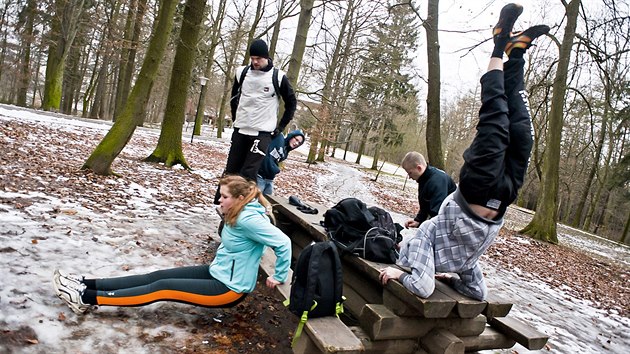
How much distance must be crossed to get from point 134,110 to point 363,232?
5346 millimetres

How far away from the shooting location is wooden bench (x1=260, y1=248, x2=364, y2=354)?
2.19m

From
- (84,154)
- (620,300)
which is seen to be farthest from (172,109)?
(620,300)

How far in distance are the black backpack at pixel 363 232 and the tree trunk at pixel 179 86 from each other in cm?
675

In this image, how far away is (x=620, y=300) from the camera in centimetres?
740

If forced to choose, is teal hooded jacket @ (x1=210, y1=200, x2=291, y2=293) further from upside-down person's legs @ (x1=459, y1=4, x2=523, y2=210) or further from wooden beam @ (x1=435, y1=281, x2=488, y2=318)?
upside-down person's legs @ (x1=459, y1=4, x2=523, y2=210)

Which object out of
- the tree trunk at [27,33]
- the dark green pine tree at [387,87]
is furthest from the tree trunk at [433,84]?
the tree trunk at [27,33]

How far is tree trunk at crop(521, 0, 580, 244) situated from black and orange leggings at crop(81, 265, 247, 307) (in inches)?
488

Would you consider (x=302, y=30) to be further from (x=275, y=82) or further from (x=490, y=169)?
(x=490, y=169)

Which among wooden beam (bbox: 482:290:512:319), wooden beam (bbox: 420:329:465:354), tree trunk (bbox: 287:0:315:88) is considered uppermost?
tree trunk (bbox: 287:0:315:88)

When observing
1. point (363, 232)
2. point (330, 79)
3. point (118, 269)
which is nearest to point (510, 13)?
point (363, 232)

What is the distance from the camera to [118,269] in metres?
3.54

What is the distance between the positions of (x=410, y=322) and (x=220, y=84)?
172ft

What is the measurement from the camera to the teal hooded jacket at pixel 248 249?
2926mm

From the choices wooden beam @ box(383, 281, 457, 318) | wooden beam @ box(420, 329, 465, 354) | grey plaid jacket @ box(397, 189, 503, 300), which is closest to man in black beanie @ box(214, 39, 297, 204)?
grey plaid jacket @ box(397, 189, 503, 300)
